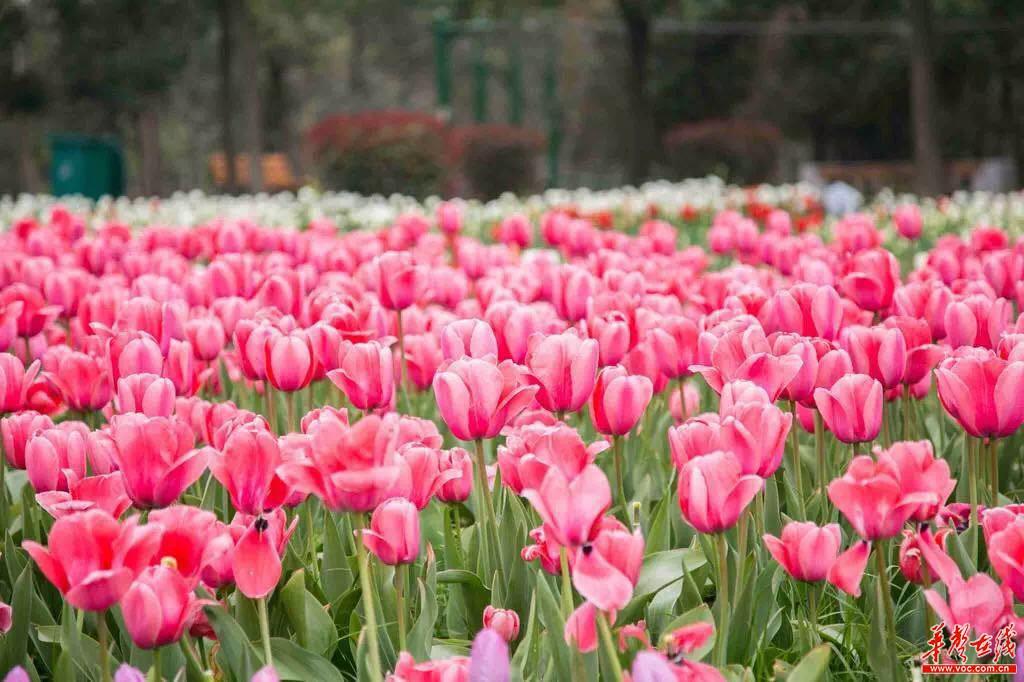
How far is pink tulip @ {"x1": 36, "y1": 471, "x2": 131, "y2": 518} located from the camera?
150 centimetres

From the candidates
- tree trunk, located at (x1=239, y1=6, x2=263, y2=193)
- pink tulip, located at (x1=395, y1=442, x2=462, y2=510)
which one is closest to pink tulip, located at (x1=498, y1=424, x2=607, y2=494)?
pink tulip, located at (x1=395, y1=442, x2=462, y2=510)

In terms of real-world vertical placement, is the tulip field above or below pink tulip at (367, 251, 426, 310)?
below

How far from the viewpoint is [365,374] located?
74.7 inches

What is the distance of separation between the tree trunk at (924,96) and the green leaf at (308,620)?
1334 centimetres

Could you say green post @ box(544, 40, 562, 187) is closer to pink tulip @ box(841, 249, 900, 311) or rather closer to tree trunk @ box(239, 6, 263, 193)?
tree trunk @ box(239, 6, 263, 193)

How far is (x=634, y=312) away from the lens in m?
2.64

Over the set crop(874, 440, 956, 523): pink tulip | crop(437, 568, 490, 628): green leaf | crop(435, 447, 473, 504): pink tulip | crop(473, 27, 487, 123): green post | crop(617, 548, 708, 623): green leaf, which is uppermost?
crop(473, 27, 487, 123): green post

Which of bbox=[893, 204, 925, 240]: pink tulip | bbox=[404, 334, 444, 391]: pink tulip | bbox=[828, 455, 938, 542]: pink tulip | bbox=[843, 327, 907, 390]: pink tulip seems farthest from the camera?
bbox=[893, 204, 925, 240]: pink tulip

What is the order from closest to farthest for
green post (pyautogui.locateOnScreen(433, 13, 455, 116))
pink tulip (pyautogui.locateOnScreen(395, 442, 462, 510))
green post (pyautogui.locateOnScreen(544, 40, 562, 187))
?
pink tulip (pyautogui.locateOnScreen(395, 442, 462, 510))
green post (pyautogui.locateOnScreen(433, 13, 455, 116))
green post (pyautogui.locateOnScreen(544, 40, 562, 187))

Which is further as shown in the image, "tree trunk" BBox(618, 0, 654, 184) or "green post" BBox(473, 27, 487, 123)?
"green post" BBox(473, 27, 487, 123)

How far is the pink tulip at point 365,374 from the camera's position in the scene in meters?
1.89

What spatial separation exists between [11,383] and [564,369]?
105 centimetres

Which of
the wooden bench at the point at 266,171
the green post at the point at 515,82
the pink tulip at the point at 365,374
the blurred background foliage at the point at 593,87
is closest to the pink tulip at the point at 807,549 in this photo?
the pink tulip at the point at 365,374

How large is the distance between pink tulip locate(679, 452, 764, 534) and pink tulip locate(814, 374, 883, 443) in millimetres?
453
